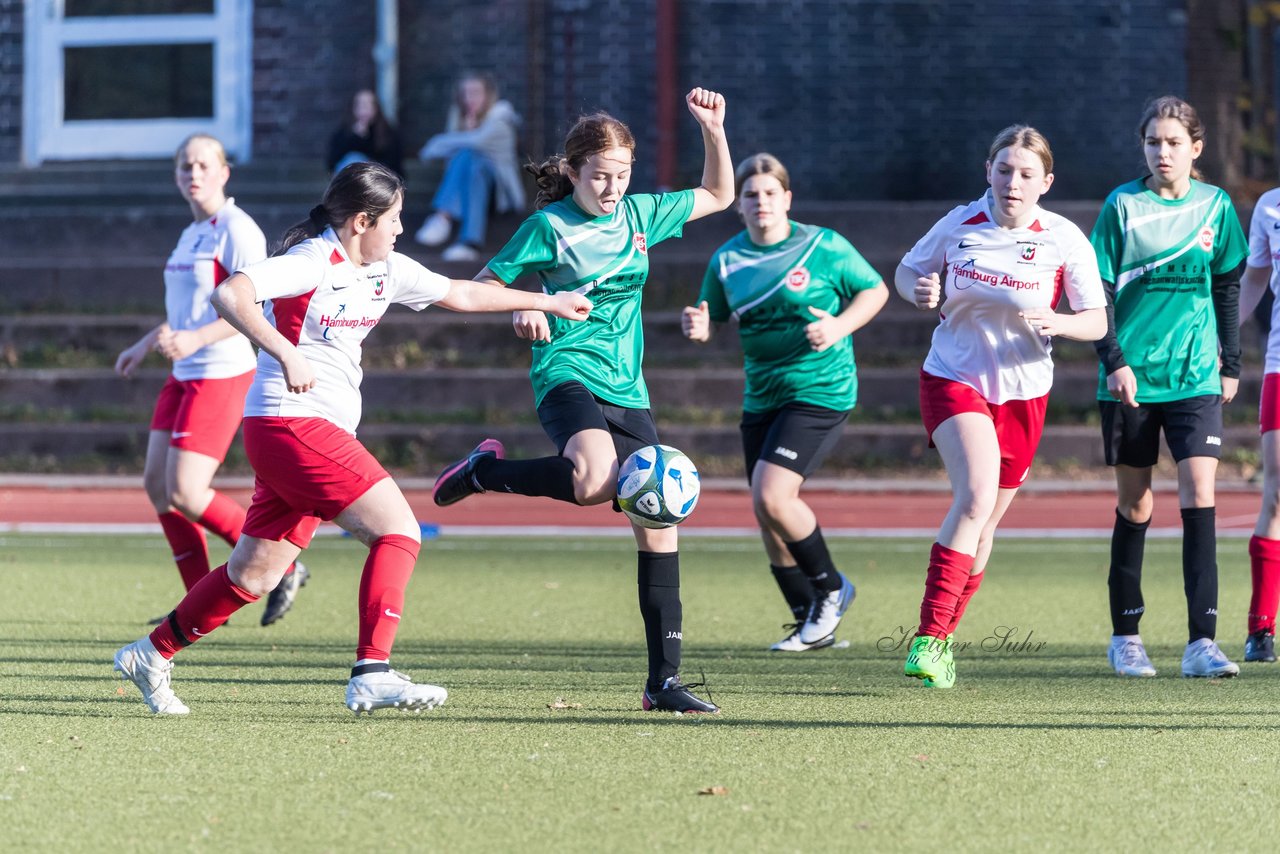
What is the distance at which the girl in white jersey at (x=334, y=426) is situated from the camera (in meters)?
5.26

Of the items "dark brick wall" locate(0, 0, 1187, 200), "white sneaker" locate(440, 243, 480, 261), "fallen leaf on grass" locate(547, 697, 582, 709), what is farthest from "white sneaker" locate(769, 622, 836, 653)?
"dark brick wall" locate(0, 0, 1187, 200)

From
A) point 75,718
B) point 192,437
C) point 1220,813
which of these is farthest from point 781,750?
point 192,437

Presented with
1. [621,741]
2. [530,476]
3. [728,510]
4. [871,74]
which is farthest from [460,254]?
[621,741]

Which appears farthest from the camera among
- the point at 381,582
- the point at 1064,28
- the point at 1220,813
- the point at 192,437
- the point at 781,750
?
the point at 1064,28

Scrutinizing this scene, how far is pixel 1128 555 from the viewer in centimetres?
671

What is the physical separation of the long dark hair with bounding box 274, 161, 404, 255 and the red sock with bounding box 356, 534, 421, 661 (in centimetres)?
99

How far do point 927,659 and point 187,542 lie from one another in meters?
3.71

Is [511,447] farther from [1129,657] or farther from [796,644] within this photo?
[1129,657]

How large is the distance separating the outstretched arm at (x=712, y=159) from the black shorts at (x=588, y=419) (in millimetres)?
765

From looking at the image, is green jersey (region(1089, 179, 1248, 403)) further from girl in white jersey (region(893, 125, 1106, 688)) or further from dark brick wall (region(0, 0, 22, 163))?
dark brick wall (region(0, 0, 22, 163))

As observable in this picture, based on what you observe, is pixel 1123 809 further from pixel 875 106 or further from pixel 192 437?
pixel 875 106

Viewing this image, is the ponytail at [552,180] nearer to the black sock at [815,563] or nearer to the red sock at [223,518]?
the black sock at [815,563]

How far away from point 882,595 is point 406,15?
12.6m

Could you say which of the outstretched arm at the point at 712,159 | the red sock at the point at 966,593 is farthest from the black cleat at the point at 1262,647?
the outstretched arm at the point at 712,159
